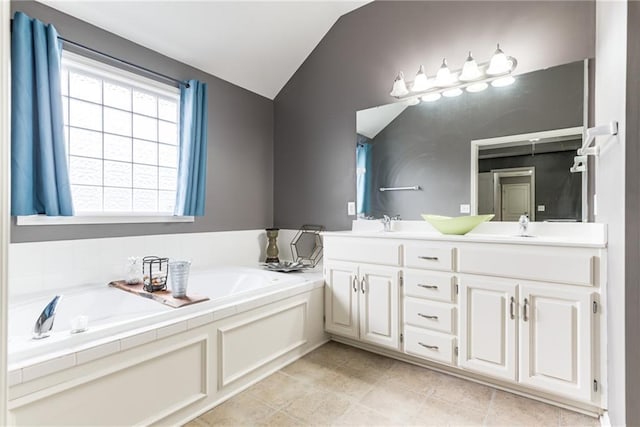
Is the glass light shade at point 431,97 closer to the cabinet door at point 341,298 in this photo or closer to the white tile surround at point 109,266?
the cabinet door at point 341,298

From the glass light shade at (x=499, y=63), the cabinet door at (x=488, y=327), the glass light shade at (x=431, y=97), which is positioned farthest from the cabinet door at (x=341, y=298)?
the glass light shade at (x=499, y=63)

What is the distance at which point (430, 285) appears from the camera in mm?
2137

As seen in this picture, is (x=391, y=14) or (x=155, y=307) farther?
(x=391, y=14)

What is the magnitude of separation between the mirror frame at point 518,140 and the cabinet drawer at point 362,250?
26.7 inches

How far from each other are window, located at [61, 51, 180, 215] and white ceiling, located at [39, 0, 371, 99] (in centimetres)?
32

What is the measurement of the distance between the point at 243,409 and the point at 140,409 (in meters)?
0.53

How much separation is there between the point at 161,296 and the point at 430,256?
1695 mm

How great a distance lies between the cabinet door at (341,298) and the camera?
8.21 feet

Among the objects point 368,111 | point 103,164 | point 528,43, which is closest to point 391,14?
point 368,111

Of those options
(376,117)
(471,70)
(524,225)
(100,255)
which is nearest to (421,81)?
(471,70)

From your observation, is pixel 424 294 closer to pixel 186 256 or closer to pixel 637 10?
pixel 637 10

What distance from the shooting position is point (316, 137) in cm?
337

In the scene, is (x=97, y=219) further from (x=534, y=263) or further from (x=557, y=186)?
(x=557, y=186)

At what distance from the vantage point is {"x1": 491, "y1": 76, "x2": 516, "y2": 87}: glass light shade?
2264 millimetres
